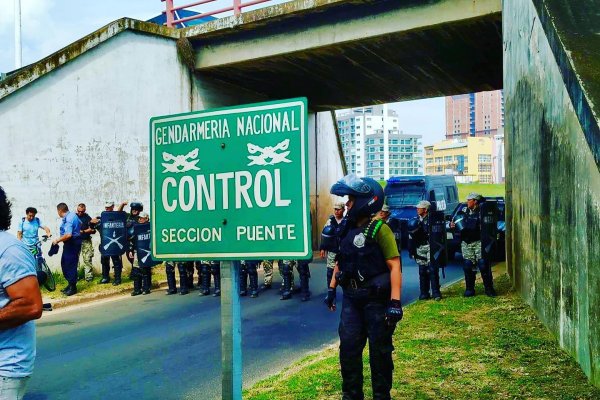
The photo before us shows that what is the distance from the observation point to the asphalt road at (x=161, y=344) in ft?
19.2

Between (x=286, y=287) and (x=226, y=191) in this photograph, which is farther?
(x=286, y=287)

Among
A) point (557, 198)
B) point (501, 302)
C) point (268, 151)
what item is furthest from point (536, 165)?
point (268, 151)

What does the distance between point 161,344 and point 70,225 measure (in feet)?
17.8

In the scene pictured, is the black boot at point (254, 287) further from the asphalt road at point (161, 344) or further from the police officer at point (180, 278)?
the police officer at point (180, 278)

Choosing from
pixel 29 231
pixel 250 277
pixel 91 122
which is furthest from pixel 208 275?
pixel 91 122

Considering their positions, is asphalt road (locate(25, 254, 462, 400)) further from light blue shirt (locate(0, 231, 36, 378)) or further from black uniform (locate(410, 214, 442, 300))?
light blue shirt (locate(0, 231, 36, 378))

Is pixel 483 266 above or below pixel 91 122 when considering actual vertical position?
below

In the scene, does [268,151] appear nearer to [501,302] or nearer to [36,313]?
[36,313]

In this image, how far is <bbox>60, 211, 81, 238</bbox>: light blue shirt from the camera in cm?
1190

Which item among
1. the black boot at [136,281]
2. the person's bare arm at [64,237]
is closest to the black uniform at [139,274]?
the black boot at [136,281]

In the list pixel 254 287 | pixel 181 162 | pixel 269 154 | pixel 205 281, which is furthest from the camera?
pixel 205 281

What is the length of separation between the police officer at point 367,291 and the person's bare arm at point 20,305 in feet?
7.85

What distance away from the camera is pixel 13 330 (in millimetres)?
2773

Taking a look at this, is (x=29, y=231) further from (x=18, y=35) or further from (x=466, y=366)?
(x=18, y=35)
